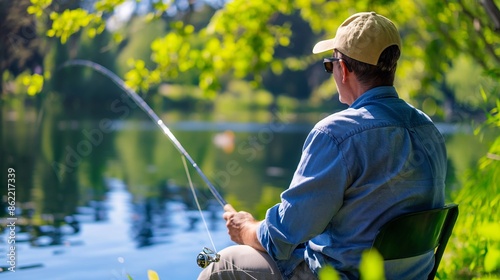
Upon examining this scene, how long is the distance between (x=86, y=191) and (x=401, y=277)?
8.10 metres

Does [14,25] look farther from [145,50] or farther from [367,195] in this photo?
[145,50]

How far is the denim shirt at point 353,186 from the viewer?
1.90 m

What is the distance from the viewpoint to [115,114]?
31891 millimetres

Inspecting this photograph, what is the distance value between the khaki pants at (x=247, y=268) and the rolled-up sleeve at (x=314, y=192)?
0.40 ft

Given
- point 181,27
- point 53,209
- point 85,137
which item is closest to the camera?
point 181,27

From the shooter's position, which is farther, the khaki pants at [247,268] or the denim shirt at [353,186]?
the khaki pants at [247,268]

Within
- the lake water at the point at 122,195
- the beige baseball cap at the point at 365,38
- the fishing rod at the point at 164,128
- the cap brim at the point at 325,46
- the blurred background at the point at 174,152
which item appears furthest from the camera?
the lake water at the point at 122,195

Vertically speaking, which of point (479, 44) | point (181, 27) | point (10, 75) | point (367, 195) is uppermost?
point (10, 75)

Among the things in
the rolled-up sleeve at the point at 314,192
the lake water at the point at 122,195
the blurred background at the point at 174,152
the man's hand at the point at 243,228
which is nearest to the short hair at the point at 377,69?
the rolled-up sleeve at the point at 314,192

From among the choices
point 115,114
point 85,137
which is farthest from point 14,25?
point 115,114

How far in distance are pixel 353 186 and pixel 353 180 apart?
0.02 meters

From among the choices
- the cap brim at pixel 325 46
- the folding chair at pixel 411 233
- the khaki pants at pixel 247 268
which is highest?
the cap brim at pixel 325 46

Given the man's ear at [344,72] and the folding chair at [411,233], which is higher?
the man's ear at [344,72]

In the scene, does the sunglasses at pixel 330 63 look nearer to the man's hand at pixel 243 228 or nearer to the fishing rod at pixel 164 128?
the man's hand at pixel 243 228
